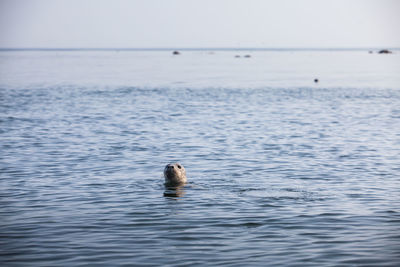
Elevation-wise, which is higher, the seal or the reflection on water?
the seal

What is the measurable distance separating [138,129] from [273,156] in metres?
11.7

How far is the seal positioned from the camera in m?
18.8

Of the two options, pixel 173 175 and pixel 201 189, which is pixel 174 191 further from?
pixel 201 189

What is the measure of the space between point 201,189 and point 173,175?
115 cm

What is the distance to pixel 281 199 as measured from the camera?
16.9 meters

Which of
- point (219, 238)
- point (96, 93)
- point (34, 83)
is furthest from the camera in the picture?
point (34, 83)

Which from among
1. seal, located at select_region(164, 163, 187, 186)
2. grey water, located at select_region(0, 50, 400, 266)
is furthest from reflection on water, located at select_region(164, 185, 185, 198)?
seal, located at select_region(164, 163, 187, 186)

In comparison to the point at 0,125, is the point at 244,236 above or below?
below

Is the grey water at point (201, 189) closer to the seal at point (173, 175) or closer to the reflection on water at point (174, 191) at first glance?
the reflection on water at point (174, 191)

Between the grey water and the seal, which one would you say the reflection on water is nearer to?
the grey water

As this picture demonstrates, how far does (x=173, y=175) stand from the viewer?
740 inches

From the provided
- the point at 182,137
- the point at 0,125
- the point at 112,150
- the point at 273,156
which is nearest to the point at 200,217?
the point at 273,156

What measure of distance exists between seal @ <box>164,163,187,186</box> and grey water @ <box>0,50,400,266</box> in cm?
37

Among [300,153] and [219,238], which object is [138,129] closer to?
[300,153]
